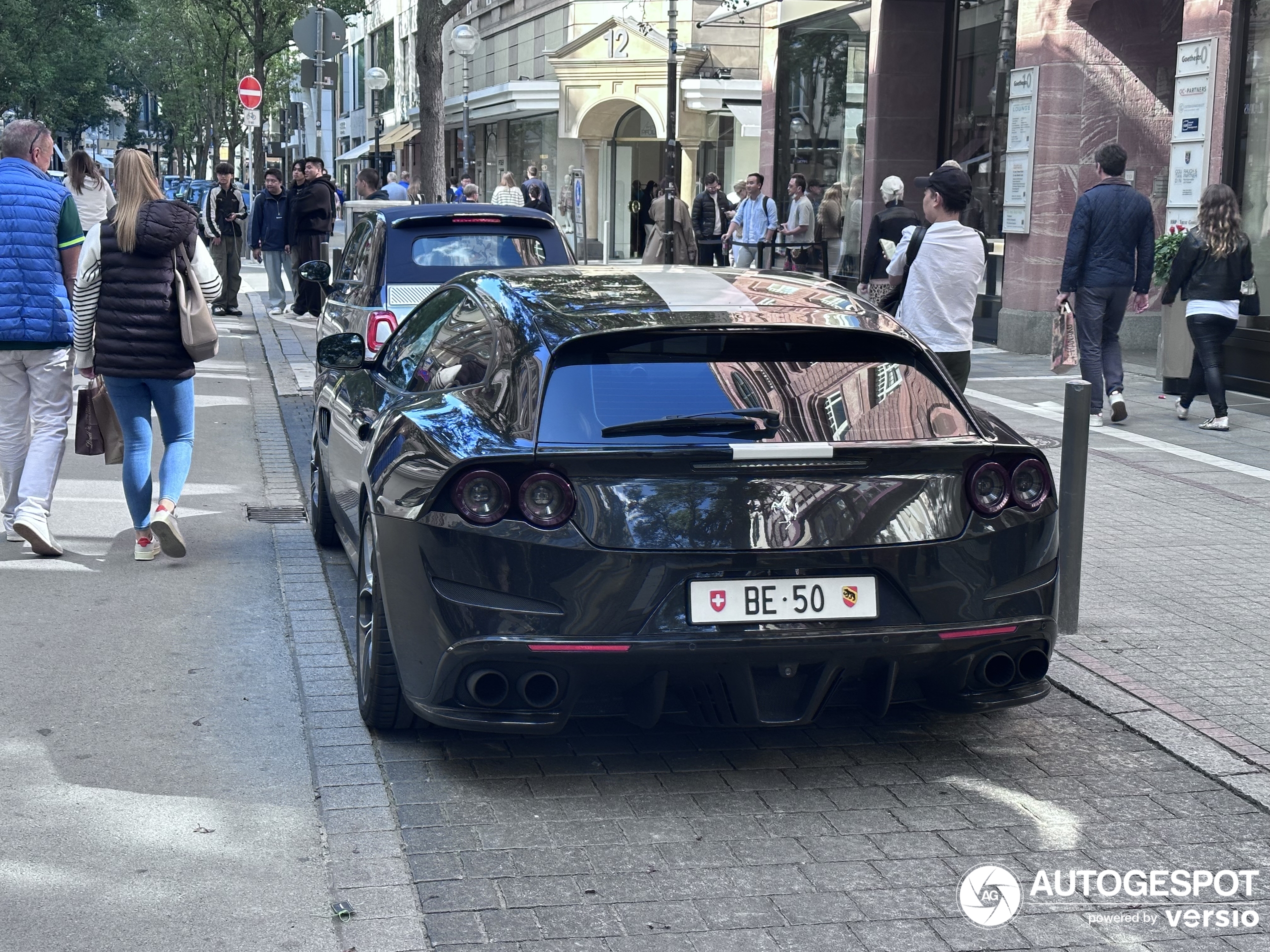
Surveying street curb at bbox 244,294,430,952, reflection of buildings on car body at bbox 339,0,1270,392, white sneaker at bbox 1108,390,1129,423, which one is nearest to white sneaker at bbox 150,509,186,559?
street curb at bbox 244,294,430,952

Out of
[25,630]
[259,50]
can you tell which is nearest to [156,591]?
[25,630]

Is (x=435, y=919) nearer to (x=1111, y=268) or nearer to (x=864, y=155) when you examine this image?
(x=1111, y=268)

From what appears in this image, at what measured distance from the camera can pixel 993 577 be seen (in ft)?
15.4

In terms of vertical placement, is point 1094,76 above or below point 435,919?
above

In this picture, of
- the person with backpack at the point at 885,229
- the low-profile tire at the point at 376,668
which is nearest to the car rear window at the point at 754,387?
the low-profile tire at the point at 376,668

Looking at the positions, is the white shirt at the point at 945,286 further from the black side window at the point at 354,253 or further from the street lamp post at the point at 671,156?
the street lamp post at the point at 671,156

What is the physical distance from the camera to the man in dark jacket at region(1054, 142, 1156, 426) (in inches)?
469

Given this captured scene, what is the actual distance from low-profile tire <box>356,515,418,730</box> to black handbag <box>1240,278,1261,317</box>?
339 inches

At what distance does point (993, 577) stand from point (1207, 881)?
101 cm

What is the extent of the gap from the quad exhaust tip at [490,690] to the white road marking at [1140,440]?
6.88 m

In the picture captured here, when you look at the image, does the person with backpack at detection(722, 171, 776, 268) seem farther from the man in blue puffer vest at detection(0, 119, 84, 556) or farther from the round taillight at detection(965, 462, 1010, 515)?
the round taillight at detection(965, 462, 1010, 515)

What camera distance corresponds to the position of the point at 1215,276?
1188cm

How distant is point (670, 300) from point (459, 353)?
79 centimetres

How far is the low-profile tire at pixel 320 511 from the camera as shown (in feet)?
25.5
